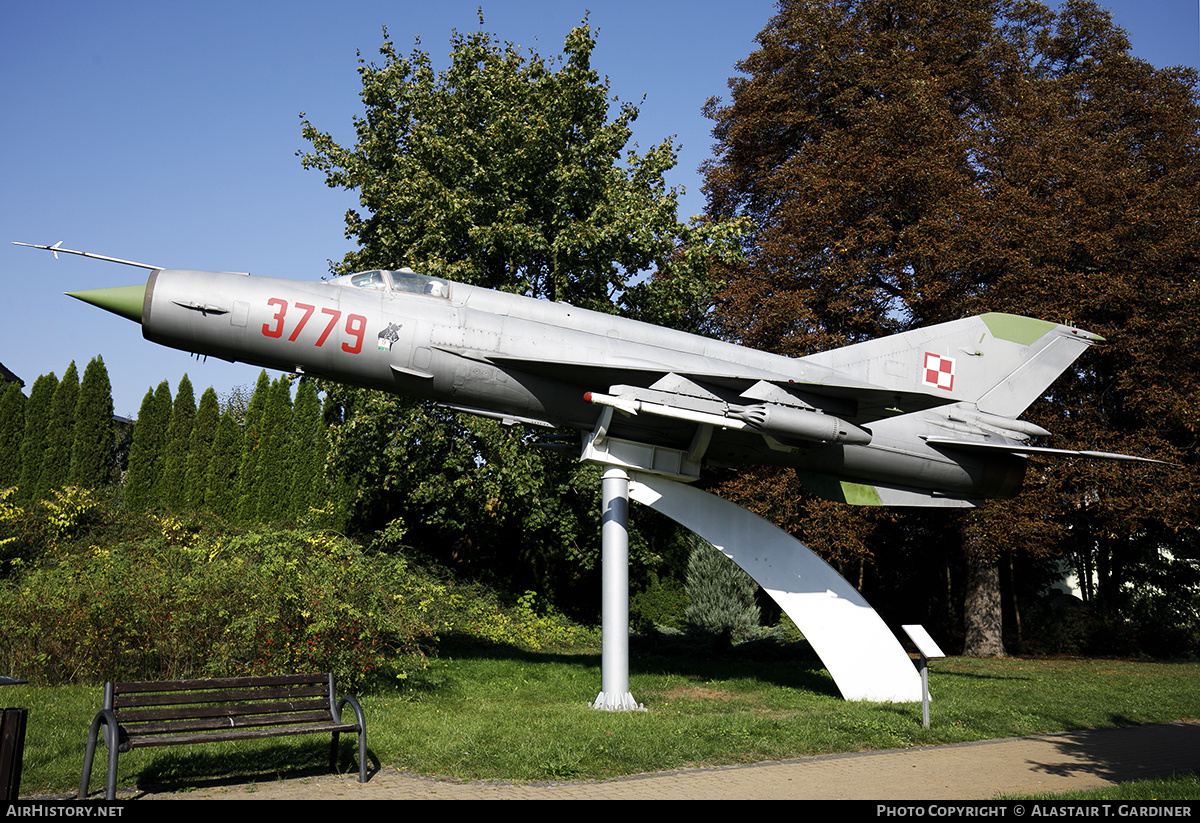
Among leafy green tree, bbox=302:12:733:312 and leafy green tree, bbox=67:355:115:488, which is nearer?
leafy green tree, bbox=302:12:733:312

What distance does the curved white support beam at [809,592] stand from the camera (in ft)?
37.7

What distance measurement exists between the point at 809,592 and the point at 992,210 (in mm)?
11078

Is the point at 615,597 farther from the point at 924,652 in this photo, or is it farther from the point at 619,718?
the point at 924,652

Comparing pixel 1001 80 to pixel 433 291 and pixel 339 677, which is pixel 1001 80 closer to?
pixel 433 291

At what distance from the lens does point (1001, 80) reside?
21.9m

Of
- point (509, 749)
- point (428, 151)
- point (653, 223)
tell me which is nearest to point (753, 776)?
point (509, 749)

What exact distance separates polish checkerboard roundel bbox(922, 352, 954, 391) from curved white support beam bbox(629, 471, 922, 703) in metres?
3.38

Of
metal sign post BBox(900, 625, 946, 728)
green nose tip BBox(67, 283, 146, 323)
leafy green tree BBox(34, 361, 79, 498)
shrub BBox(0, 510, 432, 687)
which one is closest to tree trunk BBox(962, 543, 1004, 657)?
metal sign post BBox(900, 625, 946, 728)

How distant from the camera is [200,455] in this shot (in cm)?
2400

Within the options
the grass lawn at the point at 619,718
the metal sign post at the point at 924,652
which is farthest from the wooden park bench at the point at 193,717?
the metal sign post at the point at 924,652

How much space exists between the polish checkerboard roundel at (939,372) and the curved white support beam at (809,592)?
338 cm

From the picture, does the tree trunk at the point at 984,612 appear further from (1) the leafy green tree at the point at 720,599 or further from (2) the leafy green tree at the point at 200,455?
(2) the leafy green tree at the point at 200,455

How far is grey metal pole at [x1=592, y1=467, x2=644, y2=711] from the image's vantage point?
1053 cm

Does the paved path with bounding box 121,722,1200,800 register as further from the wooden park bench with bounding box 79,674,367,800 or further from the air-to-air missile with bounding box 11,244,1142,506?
the air-to-air missile with bounding box 11,244,1142,506
